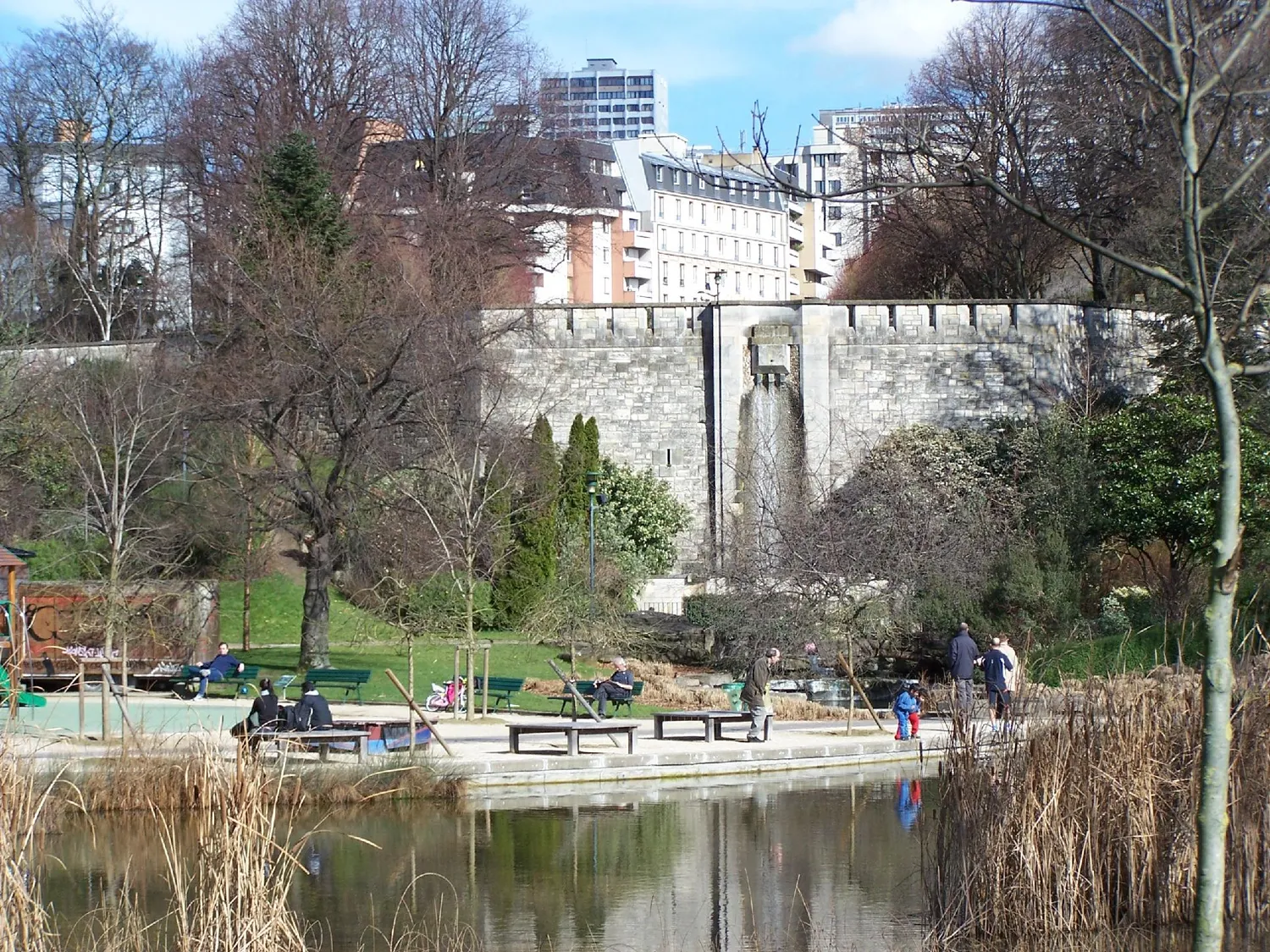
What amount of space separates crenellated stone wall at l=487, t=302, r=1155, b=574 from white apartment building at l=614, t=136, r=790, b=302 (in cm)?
3209

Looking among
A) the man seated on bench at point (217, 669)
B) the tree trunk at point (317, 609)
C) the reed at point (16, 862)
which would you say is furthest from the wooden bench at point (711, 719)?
the reed at point (16, 862)

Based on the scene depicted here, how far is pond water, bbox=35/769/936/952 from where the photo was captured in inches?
381

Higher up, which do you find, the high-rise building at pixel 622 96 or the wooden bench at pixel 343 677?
the high-rise building at pixel 622 96

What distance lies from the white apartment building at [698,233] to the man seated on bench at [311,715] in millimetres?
52621

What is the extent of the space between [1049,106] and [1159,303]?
677 cm

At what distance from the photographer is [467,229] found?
3756cm

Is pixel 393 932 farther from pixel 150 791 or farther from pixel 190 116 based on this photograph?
pixel 190 116

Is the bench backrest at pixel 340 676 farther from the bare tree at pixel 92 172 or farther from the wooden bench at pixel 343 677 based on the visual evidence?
the bare tree at pixel 92 172

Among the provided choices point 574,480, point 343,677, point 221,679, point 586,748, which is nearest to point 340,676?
point 343,677

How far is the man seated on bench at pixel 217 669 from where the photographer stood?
20.5 metres

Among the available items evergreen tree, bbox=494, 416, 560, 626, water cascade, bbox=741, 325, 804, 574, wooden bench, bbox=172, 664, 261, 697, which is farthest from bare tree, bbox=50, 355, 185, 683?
water cascade, bbox=741, 325, 804, 574

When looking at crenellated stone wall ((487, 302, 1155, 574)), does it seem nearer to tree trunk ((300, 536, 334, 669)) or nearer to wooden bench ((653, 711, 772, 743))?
tree trunk ((300, 536, 334, 669))

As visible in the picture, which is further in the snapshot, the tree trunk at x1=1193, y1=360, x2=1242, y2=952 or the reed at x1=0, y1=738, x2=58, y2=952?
the reed at x1=0, y1=738, x2=58, y2=952

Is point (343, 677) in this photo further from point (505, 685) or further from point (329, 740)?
point (329, 740)
